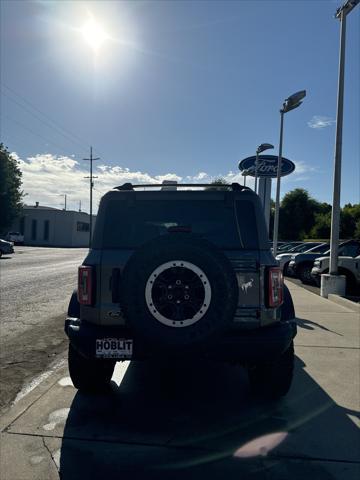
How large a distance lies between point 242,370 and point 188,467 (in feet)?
7.61

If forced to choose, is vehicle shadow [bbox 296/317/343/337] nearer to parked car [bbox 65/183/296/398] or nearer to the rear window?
parked car [bbox 65/183/296/398]

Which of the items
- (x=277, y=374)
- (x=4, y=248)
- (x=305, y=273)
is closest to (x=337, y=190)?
(x=305, y=273)

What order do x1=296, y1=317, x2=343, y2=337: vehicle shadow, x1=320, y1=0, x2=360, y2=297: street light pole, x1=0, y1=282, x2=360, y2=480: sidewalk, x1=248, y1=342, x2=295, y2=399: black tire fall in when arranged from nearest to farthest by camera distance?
x1=0, y1=282, x2=360, y2=480: sidewalk < x1=248, y1=342, x2=295, y2=399: black tire < x1=296, y1=317, x2=343, y2=337: vehicle shadow < x1=320, y1=0, x2=360, y2=297: street light pole

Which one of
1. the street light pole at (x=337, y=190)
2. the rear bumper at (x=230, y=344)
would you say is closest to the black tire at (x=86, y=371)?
the rear bumper at (x=230, y=344)

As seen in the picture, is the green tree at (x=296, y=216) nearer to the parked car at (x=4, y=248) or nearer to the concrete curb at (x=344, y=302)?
the parked car at (x=4, y=248)

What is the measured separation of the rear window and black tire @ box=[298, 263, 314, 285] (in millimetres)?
12926

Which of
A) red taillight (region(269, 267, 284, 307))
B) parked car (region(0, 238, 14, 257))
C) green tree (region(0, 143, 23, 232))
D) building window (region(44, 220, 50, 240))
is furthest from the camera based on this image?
building window (region(44, 220, 50, 240))

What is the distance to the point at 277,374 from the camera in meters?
3.78

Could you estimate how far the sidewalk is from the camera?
110 inches

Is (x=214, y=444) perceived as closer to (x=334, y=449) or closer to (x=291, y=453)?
(x=291, y=453)

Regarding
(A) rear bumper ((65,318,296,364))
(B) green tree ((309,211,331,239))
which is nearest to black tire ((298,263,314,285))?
(A) rear bumper ((65,318,296,364))

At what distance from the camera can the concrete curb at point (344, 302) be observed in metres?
8.86

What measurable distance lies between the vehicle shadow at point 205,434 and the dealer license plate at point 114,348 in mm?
646

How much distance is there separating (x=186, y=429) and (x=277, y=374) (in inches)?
38.9
